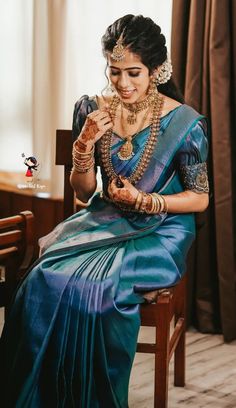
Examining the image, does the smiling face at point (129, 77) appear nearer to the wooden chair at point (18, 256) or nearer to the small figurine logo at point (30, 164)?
the wooden chair at point (18, 256)

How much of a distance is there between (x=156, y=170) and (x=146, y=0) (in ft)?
3.78

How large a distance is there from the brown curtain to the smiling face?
70 cm

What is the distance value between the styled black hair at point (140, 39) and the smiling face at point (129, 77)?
17mm

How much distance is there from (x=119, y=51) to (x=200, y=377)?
1.17 metres

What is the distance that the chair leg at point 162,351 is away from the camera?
6.66 feet

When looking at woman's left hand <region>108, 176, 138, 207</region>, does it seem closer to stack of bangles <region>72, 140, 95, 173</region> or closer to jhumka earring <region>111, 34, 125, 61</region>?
stack of bangles <region>72, 140, 95, 173</region>

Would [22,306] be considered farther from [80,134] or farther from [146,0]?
[146,0]

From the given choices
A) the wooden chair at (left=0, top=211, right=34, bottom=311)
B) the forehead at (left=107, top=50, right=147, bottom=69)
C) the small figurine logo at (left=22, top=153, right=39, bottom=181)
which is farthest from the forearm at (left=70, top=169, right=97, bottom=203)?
the small figurine logo at (left=22, top=153, right=39, bottom=181)

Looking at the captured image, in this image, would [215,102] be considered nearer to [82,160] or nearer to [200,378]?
[82,160]

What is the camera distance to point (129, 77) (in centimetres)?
208

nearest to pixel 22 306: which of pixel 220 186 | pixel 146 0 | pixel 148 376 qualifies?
pixel 148 376

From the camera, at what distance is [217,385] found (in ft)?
8.21

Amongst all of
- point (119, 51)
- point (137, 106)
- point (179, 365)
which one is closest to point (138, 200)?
point (137, 106)

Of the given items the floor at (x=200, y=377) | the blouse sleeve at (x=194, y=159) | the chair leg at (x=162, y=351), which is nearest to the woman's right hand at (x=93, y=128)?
the blouse sleeve at (x=194, y=159)
